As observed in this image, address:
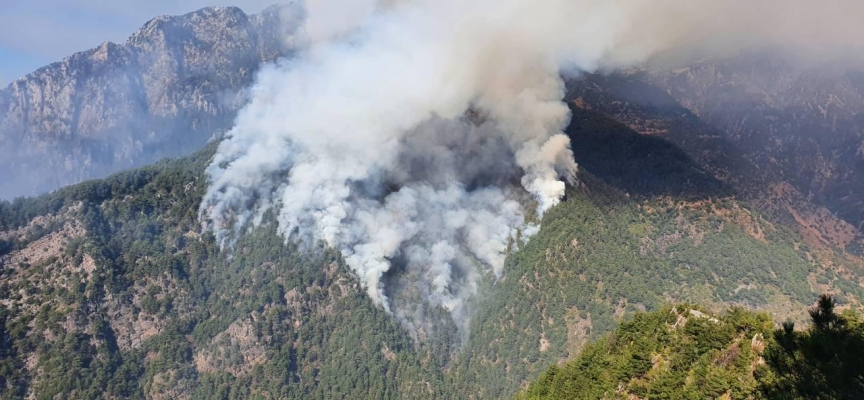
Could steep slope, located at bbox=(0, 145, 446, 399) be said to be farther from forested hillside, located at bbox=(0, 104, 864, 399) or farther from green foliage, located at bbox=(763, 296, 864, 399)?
green foliage, located at bbox=(763, 296, 864, 399)

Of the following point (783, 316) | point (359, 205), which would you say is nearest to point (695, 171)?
point (783, 316)

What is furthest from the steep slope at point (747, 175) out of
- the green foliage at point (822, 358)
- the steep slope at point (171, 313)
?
the green foliage at point (822, 358)

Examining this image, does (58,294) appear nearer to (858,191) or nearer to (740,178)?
(740,178)

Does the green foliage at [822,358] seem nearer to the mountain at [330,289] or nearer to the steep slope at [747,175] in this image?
the mountain at [330,289]

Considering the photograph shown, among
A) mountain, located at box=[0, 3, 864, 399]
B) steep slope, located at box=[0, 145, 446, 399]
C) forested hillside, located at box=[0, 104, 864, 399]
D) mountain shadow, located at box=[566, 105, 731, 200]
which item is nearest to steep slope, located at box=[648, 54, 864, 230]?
mountain, located at box=[0, 3, 864, 399]

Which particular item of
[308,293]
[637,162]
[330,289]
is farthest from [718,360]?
[637,162]

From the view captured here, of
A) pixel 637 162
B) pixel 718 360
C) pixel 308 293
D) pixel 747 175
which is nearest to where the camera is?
pixel 718 360

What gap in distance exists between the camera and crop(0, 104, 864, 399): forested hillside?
115m

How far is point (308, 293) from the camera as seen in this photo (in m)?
139

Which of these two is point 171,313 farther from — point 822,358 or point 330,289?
point 822,358

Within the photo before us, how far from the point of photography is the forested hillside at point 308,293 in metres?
115

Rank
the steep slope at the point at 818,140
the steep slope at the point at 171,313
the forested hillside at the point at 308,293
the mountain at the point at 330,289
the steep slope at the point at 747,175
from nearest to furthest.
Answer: the forested hillside at the point at 308,293
the mountain at the point at 330,289
the steep slope at the point at 171,313
the steep slope at the point at 747,175
the steep slope at the point at 818,140

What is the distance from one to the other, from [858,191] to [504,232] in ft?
400

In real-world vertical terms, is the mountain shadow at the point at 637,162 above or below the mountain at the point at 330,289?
above
